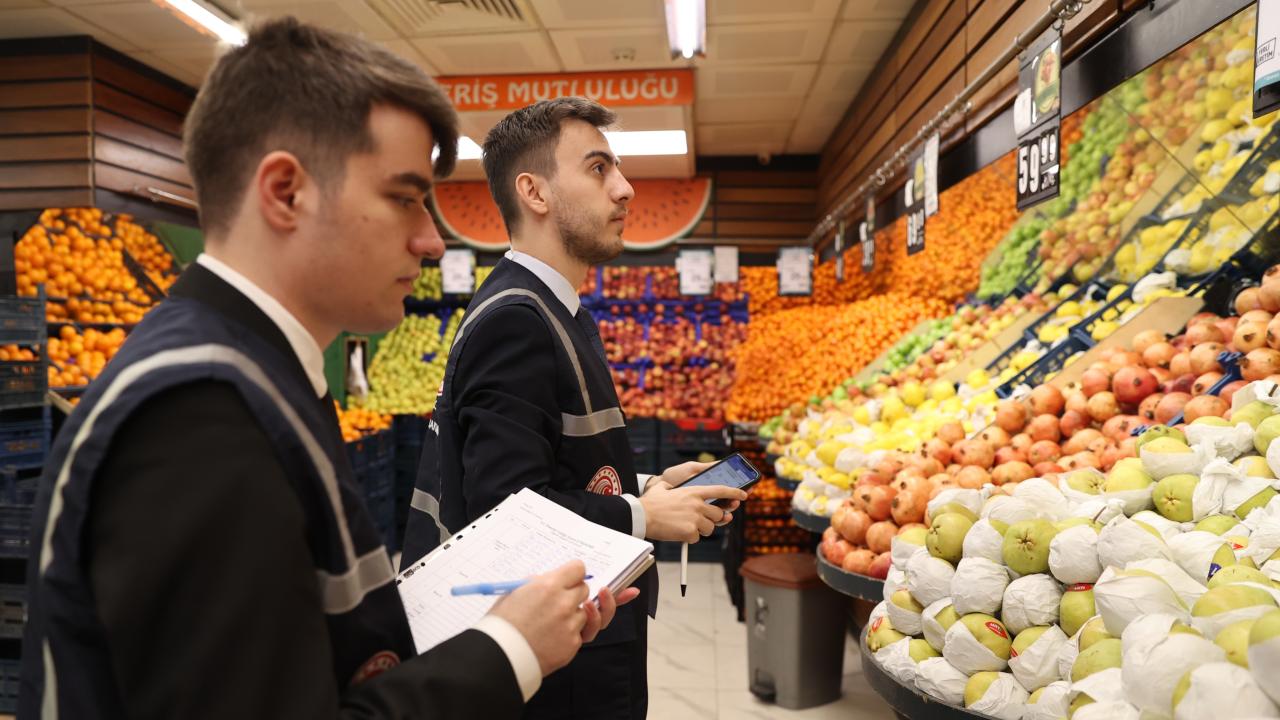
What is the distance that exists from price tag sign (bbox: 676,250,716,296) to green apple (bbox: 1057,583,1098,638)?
19.6 ft

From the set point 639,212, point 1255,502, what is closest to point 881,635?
point 1255,502

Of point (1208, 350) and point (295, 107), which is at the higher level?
point (295, 107)

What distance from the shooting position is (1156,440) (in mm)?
1856

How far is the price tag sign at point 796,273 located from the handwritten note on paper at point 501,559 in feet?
20.2

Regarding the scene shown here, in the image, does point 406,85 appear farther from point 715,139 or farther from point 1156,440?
point 715,139

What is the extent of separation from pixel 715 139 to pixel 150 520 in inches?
299

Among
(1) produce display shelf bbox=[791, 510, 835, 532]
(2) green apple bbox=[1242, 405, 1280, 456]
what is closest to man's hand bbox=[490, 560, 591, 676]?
(2) green apple bbox=[1242, 405, 1280, 456]

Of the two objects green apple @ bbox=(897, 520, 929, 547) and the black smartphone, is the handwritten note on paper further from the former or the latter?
green apple @ bbox=(897, 520, 929, 547)

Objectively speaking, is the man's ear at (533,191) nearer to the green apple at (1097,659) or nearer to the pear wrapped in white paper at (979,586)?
the pear wrapped in white paper at (979,586)

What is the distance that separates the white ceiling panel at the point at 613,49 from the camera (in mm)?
5305

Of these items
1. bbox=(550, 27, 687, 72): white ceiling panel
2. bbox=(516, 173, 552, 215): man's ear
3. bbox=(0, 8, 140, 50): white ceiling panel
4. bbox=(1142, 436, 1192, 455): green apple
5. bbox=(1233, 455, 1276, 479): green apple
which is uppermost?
bbox=(0, 8, 140, 50): white ceiling panel

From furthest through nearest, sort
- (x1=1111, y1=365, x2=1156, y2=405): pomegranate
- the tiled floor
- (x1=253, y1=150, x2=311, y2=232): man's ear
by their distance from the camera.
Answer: the tiled floor → (x1=1111, y1=365, x2=1156, y2=405): pomegranate → (x1=253, y1=150, x2=311, y2=232): man's ear

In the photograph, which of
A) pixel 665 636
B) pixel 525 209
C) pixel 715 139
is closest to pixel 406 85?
pixel 525 209

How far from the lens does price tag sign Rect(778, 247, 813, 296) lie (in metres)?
7.03
